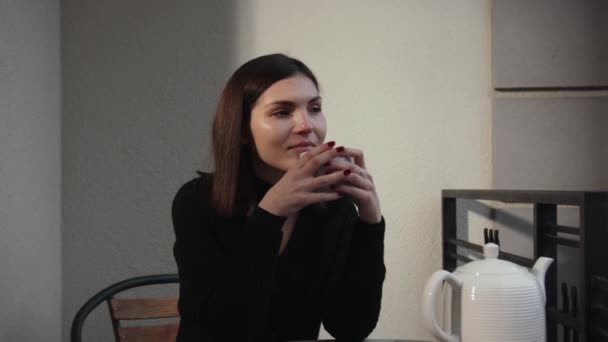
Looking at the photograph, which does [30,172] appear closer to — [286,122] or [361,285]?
[286,122]

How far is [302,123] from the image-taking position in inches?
47.7

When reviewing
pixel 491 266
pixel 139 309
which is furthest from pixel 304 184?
pixel 139 309

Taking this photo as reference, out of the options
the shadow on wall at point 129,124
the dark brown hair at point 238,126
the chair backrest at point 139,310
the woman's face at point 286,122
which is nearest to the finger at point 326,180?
the woman's face at point 286,122

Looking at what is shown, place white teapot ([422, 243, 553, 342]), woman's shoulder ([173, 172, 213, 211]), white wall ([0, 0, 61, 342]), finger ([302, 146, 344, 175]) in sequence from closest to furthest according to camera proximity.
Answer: white teapot ([422, 243, 553, 342]) < finger ([302, 146, 344, 175]) < woman's shoulder ([173, 172, 213, 211]) < white wall ([0, 0, 61, 342])

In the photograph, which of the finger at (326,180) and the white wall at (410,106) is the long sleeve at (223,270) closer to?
the finger at (326,180)

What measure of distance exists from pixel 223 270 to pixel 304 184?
0.76 ft

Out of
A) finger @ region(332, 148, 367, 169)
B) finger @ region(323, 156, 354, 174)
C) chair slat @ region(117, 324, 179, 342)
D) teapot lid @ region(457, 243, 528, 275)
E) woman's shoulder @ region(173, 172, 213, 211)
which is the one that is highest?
finger @ region(332, 148, 367, 169)

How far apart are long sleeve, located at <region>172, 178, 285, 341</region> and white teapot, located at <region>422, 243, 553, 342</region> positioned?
0.37 m

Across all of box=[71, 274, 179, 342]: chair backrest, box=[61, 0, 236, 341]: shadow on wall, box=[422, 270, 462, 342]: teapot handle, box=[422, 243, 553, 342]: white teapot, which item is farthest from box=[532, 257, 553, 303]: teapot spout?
box=[61, 0, 236, 341]: shadow on wall

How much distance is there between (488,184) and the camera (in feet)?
6.89

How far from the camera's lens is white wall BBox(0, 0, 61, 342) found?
156 centimetres

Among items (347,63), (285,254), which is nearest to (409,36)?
(347,63)

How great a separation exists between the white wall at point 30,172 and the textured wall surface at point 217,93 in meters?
0.07

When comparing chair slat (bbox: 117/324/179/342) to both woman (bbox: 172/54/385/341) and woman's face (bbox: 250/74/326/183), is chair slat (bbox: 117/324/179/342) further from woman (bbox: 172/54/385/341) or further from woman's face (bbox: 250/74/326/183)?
woman's face (bbox: 250/74/326/183)
